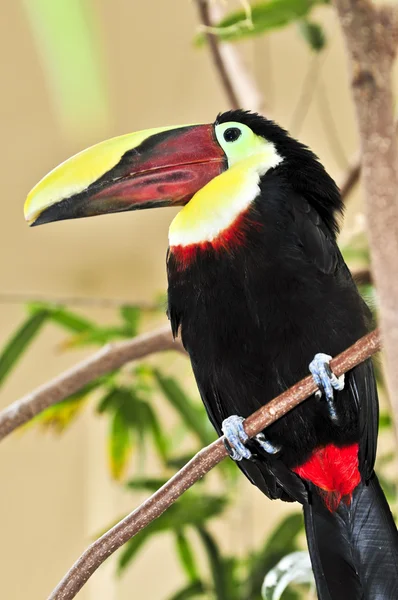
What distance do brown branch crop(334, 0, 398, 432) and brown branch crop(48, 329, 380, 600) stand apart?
0.26 m

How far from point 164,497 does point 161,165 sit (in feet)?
1.59

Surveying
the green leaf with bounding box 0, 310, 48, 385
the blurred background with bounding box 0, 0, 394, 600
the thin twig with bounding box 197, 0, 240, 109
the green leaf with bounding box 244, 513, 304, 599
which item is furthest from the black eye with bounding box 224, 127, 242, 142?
the blurred background with bounding box 0, 0, 394, 600

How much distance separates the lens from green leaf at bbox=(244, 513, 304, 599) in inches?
59.7

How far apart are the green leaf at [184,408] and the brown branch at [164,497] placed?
0.76 meters

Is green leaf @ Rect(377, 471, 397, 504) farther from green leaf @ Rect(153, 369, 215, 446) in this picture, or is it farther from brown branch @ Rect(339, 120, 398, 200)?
brown branch @ Rect(339, 120, 398, 200)

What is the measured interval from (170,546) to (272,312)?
2.64m

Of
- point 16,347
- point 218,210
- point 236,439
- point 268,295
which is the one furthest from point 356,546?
point 16,347

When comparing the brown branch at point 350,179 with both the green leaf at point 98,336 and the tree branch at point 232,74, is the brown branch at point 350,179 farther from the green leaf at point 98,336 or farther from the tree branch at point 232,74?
the green leaf at point 98,336

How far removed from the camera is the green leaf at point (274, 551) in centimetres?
152

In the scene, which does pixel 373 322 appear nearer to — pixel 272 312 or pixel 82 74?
pixel 272 312


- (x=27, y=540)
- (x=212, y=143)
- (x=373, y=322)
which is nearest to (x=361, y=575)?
(x=373, y=322)

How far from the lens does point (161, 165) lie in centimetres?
106

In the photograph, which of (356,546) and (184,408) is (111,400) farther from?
(356,546)

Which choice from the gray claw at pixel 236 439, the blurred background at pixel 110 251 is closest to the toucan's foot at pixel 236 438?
the gray claw at pixel 236 439
